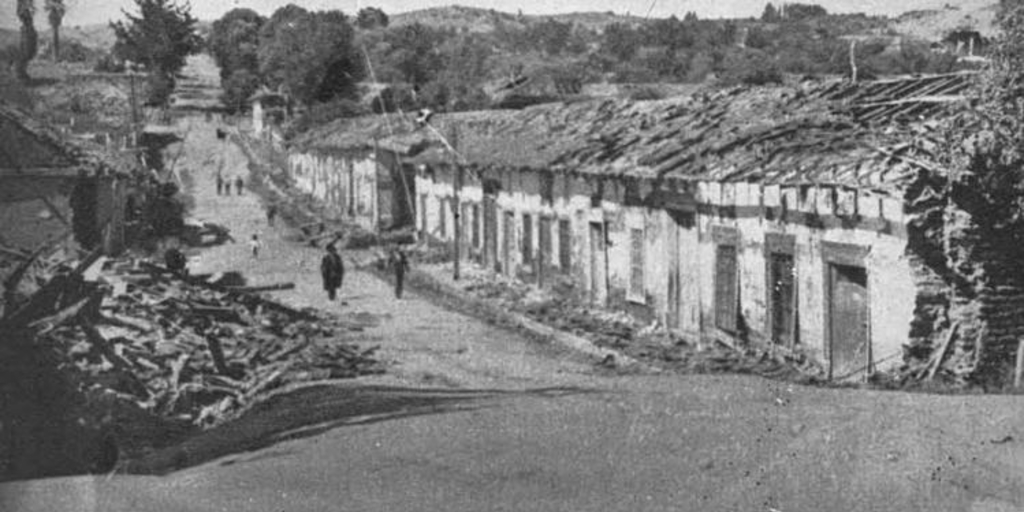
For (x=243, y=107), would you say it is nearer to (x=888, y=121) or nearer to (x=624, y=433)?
(x=888, y=121)

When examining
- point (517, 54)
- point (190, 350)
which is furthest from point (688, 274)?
point (517, 54)

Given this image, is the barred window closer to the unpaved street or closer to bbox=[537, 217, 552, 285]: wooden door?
bbox=[537, 217, 552, 285]: wooden door

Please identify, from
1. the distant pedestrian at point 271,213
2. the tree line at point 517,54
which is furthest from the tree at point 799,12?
the distant pedestrian at point 271,213

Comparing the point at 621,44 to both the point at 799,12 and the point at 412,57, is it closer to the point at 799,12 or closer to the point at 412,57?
the point at 799,12

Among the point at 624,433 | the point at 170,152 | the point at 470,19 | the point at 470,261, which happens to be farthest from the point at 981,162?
the point at 470,19

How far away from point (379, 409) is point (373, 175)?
25.2 m

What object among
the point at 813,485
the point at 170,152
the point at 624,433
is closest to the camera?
the point at 813,485

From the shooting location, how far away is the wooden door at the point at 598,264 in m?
20.2

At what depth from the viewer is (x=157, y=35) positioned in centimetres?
1875

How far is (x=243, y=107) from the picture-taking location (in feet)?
143

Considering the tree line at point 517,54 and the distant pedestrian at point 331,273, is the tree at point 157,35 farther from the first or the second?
the distant pedestrian at point 331,273

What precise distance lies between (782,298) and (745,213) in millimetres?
1285

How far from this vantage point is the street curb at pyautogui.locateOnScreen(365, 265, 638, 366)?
54.0ft

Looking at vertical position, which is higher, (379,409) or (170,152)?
(170,152)
